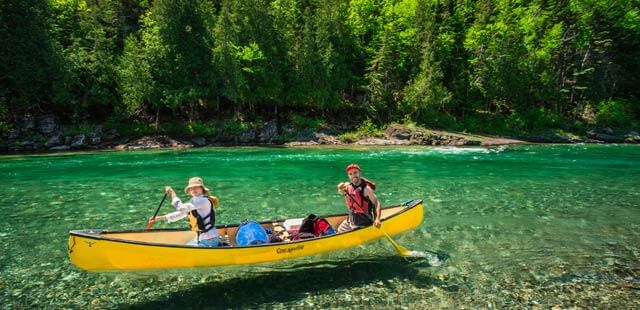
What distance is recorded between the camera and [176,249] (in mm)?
7723

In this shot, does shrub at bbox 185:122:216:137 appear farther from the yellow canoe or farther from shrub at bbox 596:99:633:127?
shrub at bbox 596:99:633:127

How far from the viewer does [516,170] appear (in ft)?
80.7

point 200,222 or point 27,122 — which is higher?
point 27,122

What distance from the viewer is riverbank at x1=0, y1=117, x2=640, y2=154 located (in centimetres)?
3819

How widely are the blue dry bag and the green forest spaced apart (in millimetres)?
36487

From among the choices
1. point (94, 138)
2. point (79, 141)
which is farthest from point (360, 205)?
point (94, 138)

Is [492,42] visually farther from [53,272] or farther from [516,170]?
[53,272]

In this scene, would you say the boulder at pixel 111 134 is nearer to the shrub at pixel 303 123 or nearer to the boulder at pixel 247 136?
the boulder at pixel 247 136

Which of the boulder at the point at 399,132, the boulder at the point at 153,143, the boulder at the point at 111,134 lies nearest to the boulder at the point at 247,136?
the boulder at the point at 153,143

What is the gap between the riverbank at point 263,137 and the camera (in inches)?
1503

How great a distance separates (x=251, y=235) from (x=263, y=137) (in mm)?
36381

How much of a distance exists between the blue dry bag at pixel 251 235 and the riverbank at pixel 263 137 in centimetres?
3351

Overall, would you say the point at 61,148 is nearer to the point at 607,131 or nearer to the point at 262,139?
the point at 262,139

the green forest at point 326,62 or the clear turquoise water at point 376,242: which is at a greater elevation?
Answer: the green forest at point 326,62
